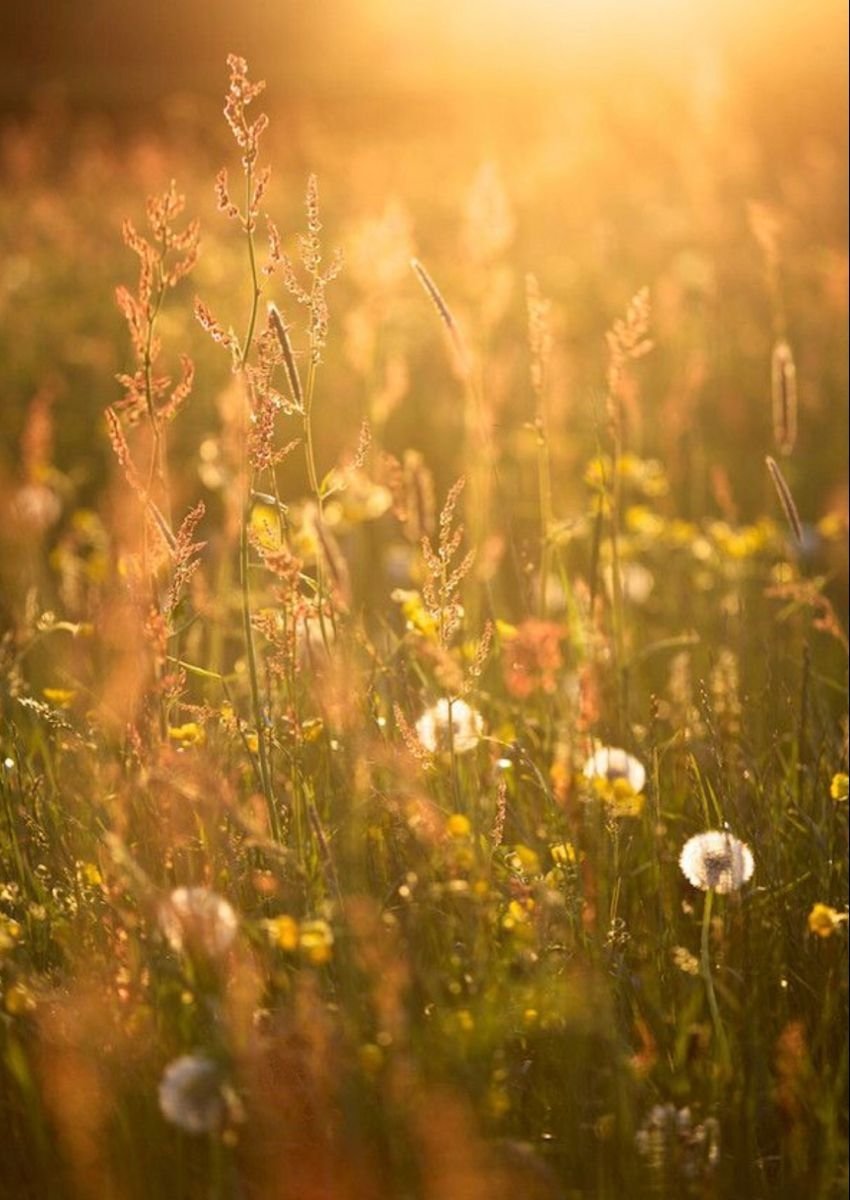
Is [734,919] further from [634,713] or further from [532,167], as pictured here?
[532,167]

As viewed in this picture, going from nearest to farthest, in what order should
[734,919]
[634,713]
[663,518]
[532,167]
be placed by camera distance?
[734,919] → [634,713] → [663,518] → [532,167]

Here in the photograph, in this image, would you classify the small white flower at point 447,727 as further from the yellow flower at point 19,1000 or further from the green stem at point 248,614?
the yellow flower at point 19,1000

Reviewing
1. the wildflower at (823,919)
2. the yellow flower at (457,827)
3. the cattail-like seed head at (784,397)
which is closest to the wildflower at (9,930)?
the yellow flower at (457,827)

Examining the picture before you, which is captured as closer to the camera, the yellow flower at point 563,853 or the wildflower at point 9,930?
the wildflower at point 9,930

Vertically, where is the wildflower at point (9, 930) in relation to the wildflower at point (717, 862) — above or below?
below

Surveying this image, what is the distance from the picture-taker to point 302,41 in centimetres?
2494

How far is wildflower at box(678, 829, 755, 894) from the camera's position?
1.65 meters

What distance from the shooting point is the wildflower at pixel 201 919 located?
1405 mm

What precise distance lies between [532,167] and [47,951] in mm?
8399

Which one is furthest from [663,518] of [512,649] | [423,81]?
[423,81]

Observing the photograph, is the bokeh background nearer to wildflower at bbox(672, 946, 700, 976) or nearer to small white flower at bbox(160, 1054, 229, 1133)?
wildflower at bbox(672, 946, 700, 976)

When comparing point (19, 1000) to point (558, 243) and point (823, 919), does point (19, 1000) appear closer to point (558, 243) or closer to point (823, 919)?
point (823, 919)

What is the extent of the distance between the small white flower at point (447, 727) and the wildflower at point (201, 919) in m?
0.44

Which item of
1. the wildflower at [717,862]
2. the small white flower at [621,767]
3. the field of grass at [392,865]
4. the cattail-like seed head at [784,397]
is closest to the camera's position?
the field of grass at [392,865]
